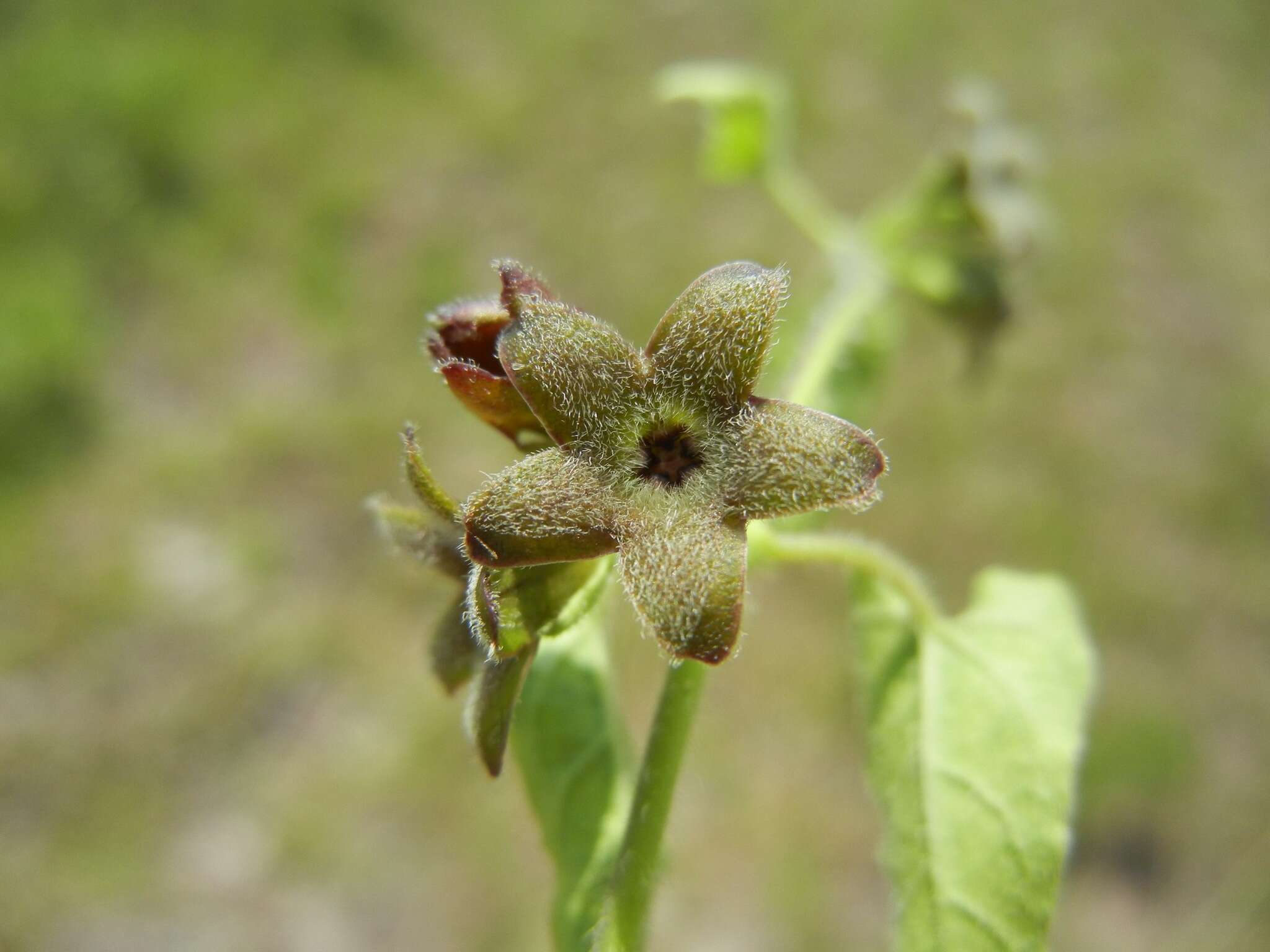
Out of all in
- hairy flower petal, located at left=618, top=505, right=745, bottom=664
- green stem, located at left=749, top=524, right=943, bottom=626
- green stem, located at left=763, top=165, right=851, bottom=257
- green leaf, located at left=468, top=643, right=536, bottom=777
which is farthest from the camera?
green stem, located at left=763, top=165, right=851, bottom=257

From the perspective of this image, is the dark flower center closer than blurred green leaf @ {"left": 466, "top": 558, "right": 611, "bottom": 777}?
No

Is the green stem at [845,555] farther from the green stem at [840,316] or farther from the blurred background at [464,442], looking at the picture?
the blurred background at [464,442]

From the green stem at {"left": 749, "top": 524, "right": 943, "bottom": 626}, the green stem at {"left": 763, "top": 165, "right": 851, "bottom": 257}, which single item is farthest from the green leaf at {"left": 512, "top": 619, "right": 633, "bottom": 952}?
the green stem at {"left": 763, "top": 165, "right": 851, "bottom": 257}

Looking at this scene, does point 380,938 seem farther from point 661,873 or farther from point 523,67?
point 523,67

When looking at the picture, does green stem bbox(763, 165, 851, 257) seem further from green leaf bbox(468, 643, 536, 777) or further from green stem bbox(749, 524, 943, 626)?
green leaf bbox(468, 643, 536, 777)

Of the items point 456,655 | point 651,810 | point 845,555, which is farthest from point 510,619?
point 845,555

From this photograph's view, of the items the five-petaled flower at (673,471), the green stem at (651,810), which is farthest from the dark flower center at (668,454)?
the green stem at (651,810)

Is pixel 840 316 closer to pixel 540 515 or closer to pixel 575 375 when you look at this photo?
pixel 575 375
